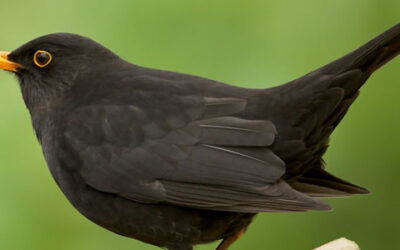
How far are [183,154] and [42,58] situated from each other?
113cm

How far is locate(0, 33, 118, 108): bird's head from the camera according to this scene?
29.6 ft

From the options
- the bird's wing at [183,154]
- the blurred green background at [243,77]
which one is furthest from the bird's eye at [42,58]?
the bird's wing at [183,154]

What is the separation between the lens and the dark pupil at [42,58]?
29.7 feet

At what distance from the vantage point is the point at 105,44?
31.6 ft

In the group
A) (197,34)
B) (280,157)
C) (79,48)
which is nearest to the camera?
(280,157)

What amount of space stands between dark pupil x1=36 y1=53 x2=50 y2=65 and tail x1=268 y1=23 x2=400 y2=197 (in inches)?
53.4

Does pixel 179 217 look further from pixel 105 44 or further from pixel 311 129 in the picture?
pixel 105 44

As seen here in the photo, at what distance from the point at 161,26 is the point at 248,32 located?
52cm

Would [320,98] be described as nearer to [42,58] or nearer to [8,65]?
[42,58]

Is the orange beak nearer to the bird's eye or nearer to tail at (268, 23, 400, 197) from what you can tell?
the bird's eye

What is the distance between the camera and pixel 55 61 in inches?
356

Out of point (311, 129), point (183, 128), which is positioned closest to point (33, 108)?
point (183, 128)

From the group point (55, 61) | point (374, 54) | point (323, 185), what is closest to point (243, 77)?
point (323, 185)

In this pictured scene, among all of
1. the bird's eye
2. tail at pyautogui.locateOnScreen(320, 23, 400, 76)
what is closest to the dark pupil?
the bird's eye
